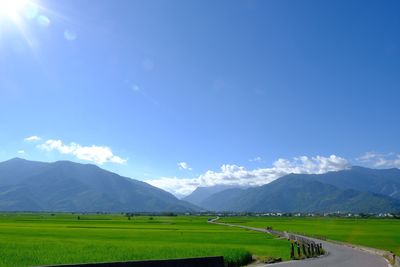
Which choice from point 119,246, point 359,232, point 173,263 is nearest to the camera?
point 173,263

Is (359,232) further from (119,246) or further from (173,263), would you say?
(173,263)

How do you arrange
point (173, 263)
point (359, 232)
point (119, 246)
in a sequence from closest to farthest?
point (173, 263) → point (119, 246) → point (359, 232)

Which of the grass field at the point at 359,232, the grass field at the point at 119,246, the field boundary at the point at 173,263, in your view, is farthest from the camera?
the grass field at the point at 359,232

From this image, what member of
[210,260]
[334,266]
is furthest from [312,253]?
[210,260]

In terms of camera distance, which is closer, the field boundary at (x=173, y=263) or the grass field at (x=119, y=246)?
the field boundary at (x=173, y=263)

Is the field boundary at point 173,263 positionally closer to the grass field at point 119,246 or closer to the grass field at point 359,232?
the grass field at point 119,246

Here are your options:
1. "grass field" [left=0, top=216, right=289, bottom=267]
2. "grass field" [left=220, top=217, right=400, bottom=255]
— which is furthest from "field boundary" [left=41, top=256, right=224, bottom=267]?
"grass field" [left=220, top=217, right=400, bottom=255]

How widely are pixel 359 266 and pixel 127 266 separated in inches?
588

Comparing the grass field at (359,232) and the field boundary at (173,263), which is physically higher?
the grass field at (359,232)

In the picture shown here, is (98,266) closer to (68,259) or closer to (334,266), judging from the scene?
(68,259)

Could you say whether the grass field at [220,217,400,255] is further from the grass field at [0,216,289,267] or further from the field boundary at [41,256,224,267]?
the field boundary at [41,256,224,267]

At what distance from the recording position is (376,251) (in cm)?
3959

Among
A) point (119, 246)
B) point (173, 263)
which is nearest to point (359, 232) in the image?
point (119, 246)

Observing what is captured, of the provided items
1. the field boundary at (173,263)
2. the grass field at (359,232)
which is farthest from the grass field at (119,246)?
the grass field at (359,232)
